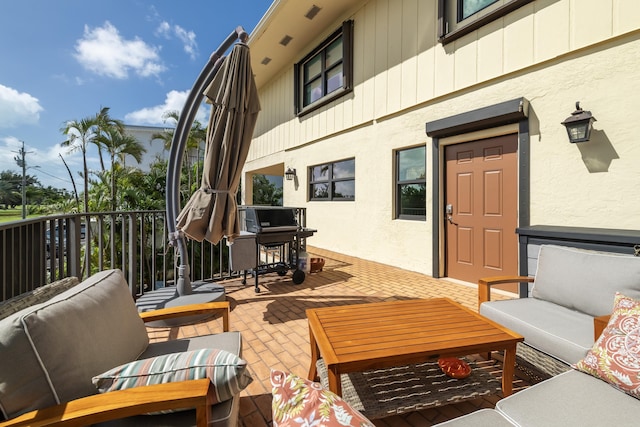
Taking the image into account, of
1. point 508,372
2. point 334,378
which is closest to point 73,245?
point 334,378

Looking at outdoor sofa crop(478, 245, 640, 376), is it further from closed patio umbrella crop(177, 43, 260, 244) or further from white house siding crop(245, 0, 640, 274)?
closed patio umbrella crop(177, 43, 260, 244)

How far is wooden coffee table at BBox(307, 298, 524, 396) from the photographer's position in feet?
4.68

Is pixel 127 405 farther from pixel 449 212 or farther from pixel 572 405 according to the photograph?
pixel 449 212

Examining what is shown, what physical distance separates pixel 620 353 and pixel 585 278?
3.05 feet

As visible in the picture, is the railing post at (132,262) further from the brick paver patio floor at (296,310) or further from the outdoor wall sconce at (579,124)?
the outdoor wall sconce at (579,124)

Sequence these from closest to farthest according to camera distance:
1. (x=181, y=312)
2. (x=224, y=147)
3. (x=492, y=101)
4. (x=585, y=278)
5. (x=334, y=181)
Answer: (x=181, y=312)
(x=585, y=278)
(x=224, y=147)
(x=492, y=101)
(x=334, y=181)

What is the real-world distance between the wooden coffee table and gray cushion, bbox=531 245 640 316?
80 cm

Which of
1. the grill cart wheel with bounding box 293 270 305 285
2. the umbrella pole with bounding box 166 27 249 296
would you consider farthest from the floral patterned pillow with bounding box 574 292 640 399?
the umbrella pole with bounding box 166 27 249 296

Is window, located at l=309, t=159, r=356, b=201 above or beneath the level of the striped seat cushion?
above

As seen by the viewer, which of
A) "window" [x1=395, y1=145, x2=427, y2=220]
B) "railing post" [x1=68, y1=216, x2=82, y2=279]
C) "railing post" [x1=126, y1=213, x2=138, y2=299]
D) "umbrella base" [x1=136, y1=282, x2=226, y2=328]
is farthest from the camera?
"window" [x1=395, y1=145, x2=427, y2=220]

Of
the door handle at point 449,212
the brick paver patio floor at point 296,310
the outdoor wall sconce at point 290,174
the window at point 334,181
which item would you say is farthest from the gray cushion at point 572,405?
the outdoor wall sconce at point 290,174

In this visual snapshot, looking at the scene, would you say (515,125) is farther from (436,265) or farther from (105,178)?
(105,178)

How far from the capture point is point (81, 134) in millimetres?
13258

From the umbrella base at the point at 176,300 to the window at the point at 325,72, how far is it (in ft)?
16.6
